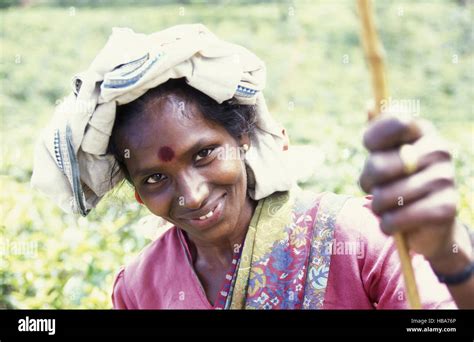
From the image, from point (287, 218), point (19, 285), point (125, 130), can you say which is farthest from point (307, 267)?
point (19, 285)

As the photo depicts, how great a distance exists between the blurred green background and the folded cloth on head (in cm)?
45

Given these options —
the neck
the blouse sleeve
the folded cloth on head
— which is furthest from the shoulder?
the blouse sleeve

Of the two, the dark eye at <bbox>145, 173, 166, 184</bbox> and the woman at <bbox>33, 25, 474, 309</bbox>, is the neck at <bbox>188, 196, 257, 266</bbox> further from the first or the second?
the dark eye at <bbox>145, 173, 166, 184</bbox>

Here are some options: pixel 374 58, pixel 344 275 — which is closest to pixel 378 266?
pixel 344 275

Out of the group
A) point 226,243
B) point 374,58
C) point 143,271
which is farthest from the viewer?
point 143,271

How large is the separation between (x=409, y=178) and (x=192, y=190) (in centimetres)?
87

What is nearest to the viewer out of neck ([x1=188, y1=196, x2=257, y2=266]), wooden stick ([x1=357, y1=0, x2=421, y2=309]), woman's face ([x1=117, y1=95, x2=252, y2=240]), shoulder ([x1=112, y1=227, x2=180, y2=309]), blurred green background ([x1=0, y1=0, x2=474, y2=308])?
wooden stick ([x1=357, y1=0, x2=421, y2=309])

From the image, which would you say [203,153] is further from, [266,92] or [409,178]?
[266,92]

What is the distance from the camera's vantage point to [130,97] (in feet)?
7.18

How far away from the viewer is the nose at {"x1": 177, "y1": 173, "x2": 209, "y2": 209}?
2.16m

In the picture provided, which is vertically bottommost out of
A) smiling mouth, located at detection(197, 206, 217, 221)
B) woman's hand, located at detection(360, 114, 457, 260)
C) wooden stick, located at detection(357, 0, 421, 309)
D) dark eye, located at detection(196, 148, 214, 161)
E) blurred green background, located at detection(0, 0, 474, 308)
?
blurred green background, located at detection(0, 0, 474, 308)

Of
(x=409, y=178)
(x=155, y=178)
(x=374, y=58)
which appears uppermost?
(x=374, y=58)

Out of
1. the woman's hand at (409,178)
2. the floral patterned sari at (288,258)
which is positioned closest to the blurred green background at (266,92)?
the floral patterned sari at (288,258)

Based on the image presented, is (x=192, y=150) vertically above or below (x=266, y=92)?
above
